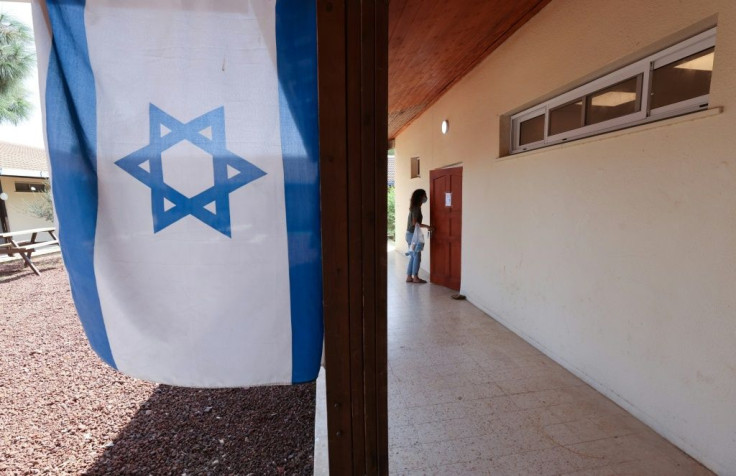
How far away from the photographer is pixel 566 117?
3195mm

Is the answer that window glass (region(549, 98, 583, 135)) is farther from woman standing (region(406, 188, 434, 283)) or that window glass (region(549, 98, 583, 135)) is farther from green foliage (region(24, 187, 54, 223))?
green foliage (region(24, 187, 54, 223))

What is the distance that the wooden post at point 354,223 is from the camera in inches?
45.4

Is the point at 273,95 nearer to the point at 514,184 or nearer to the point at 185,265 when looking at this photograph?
the point at 185,265

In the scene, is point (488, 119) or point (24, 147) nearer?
point (488, 119)

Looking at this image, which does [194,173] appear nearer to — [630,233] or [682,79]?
[630,233]

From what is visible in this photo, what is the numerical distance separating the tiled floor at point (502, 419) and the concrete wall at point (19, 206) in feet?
→ 53.5

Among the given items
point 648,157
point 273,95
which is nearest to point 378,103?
point 273,95

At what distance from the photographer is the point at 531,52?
3.38 m

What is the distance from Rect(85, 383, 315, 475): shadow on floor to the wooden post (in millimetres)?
1179

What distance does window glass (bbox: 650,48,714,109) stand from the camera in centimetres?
202

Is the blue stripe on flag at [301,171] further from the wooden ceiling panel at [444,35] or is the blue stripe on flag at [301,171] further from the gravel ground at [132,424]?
the wooden ceiling panel at [444,35]

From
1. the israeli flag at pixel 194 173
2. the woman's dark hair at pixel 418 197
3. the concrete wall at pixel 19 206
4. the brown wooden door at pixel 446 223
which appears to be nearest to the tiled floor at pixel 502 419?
the israeli flag at pixel 194 173

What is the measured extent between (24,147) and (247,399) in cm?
2100

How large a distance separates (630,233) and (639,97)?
98cm
